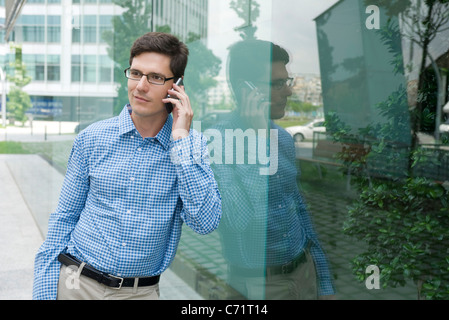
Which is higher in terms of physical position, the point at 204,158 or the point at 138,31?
the point at 138,31

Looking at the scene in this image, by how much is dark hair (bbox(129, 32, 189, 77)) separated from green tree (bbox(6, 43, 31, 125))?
7.92 m

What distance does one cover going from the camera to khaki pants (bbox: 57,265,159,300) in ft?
6.88

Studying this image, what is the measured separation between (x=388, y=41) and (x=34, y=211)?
8248 mm

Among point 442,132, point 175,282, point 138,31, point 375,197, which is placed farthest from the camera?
point 138,31

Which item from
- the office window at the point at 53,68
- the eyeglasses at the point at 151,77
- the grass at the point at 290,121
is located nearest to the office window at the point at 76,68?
the office window at the point at 53,68

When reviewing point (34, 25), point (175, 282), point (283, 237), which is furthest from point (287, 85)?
point (34, 25)

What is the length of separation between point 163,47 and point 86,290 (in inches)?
42.2

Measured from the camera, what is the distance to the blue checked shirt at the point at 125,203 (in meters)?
2.02

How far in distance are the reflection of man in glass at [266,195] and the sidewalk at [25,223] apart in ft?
4.84

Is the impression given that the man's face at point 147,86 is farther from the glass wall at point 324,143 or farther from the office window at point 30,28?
the office window at point 30,28

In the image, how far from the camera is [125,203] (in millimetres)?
2039

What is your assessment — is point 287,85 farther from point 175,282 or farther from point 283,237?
point 175,282

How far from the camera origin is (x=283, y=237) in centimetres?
278
